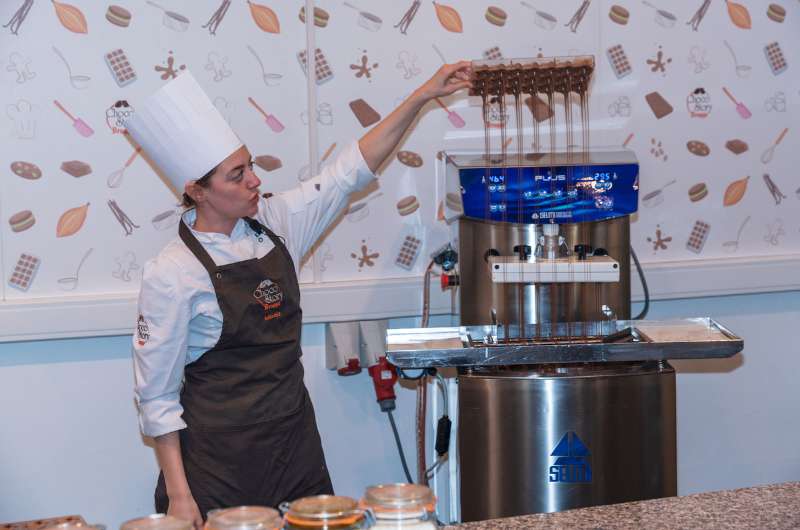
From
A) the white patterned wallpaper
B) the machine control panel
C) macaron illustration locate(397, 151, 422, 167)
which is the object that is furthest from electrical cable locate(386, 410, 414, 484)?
the machine control panel

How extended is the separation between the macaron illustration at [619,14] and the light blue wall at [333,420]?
0.82 meters

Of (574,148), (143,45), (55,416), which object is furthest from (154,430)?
(574,148)

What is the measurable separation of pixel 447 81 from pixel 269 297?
0.59 metres

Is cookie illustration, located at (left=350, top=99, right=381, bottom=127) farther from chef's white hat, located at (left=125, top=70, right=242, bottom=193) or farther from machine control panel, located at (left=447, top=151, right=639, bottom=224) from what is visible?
chef's white hat, located at (left=125, top=70, right=242, bottom=193)

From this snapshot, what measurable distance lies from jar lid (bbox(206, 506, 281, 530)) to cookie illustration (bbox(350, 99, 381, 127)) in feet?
5.17

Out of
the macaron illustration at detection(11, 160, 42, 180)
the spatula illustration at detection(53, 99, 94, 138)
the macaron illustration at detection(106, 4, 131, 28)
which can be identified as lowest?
the macaron illustration at detection(11, 160, 42, 180)

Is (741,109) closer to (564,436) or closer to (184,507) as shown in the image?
(564,436)

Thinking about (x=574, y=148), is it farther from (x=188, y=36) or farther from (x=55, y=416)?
(x=55, y=416)

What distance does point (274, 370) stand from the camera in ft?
6.70

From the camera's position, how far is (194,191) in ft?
6.59

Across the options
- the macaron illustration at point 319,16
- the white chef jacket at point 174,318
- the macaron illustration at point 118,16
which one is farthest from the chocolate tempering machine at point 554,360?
the macaron illustration at point 118,16

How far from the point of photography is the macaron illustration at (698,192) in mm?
2877

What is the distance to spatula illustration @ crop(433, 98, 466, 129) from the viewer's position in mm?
2684

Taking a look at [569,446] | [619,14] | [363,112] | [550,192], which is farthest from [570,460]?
[619,14]
